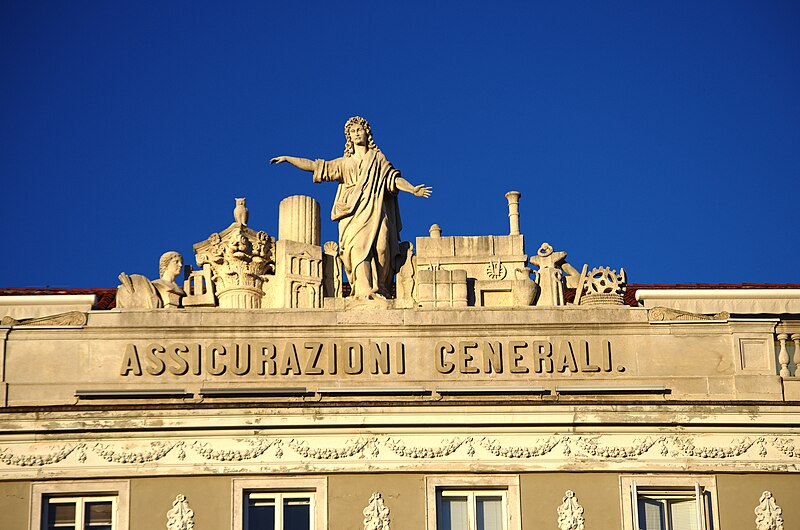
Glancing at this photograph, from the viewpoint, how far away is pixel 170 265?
129 feet

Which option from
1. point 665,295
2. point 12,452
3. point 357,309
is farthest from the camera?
point 665,295

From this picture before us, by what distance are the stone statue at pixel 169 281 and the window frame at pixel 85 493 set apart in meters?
4.47

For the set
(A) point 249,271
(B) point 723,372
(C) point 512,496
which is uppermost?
(A) point 249,271

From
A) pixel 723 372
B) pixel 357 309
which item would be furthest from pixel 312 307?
pixel 723 372

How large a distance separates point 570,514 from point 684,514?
6.79 ft

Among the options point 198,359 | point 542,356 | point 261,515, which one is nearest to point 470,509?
point 542,356

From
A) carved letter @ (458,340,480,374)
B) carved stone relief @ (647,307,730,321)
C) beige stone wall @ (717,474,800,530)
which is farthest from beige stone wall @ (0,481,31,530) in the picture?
beige stone wall @ (717,474,800,530)

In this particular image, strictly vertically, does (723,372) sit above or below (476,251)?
below

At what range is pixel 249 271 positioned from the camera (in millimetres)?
39125

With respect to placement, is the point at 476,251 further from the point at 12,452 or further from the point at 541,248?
the point at 12,452

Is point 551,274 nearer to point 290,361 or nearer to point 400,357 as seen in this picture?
point 400,357

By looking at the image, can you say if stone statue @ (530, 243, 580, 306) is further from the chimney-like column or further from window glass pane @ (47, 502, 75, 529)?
window glass pane @ (47, 502, 75, 529)

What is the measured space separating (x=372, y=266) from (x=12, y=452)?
26.5ft

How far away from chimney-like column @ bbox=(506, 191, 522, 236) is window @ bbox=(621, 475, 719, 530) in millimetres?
6655
